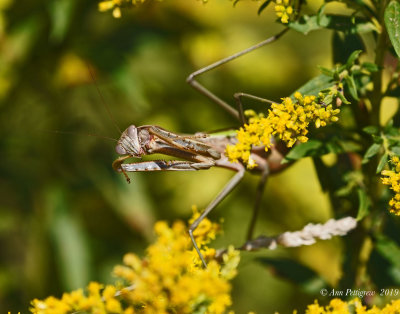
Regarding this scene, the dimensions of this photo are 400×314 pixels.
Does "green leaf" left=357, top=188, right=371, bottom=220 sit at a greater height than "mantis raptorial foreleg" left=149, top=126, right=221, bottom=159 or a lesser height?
lesser

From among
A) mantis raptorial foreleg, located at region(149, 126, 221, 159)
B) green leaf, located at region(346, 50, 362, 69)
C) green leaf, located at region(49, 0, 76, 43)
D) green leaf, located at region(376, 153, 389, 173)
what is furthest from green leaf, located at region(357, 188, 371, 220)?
green leaf, located at region(49, 0, 76, 43)

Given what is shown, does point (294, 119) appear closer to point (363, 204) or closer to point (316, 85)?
point (316, 85)

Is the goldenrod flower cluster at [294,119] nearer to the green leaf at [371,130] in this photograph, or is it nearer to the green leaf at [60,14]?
the green leaf at [371,130]

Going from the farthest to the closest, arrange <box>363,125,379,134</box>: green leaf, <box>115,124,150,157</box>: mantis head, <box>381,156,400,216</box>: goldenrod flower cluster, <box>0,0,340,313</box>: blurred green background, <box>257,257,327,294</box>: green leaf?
<box>0,0,340,313</box>: blurred green background < <box>257,257,327,294</box>: green leaf < <box>115,124,150,157</box>: mantis head < <box>363,125,379,134</box>: green leaf < <box>381,156,400,216</box>: goldenrod flower cluster

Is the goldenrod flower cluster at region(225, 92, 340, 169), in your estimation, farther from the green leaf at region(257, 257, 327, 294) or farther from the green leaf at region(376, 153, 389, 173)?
the green leaf at region(257, 257, 327, 294)

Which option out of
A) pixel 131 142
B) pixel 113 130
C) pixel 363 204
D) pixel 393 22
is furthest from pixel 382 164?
pixel 113 130

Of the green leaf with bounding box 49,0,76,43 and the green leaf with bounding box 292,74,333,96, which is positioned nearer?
the green leaf with bounding box 292,74,333,96
